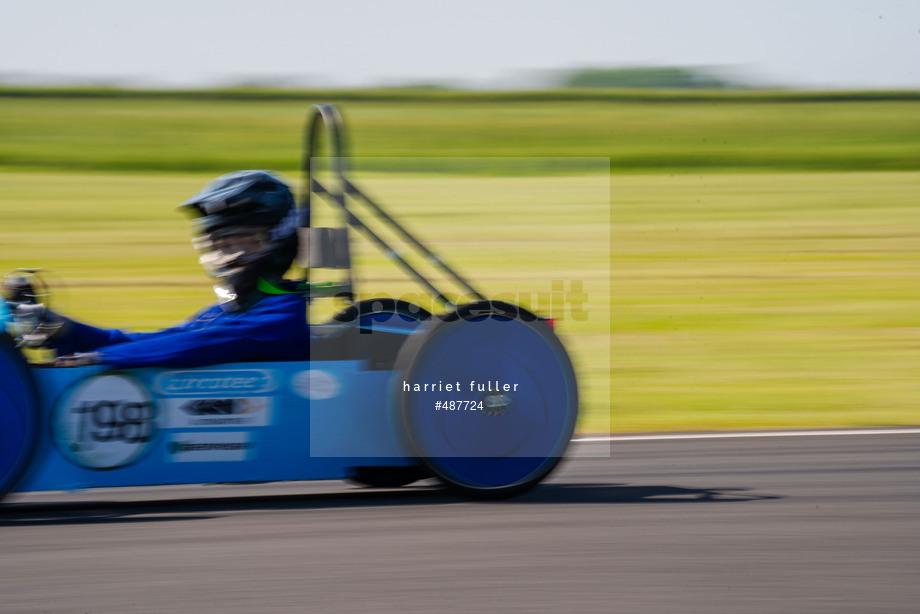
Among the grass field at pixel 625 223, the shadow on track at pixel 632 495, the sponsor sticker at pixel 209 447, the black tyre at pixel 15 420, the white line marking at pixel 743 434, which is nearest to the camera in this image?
the black tyre at pixel 15 420

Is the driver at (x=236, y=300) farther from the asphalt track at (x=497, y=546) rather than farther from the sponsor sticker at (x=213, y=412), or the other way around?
the asphalt track at (x=497, y=546)

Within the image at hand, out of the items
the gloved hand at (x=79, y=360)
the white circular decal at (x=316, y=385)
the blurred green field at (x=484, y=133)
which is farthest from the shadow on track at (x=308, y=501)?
the blurred green field at (x=484, y=133)

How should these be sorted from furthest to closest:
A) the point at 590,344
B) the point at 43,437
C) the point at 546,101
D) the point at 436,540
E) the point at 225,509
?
1. the point at 546,101
2. the point at 590,344
3. the point at 225,509
4. the point at 43,437
5. the point at 436,540

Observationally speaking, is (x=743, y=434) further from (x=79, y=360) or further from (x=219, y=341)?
(x=79, y=360)

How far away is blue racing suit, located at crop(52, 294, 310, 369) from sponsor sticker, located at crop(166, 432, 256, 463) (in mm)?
292

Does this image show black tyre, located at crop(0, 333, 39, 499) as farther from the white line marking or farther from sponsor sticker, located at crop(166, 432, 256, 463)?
the white line marking

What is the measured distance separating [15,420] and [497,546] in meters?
1.95

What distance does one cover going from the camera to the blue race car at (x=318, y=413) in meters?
4.30

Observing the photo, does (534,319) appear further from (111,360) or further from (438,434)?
(111,360)

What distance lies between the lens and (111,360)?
14.1 ft

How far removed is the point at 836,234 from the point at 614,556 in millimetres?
14163

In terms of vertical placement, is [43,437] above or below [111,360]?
below

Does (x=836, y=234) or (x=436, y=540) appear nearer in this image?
(x=436, y=540)

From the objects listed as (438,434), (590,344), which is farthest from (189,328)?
(590,344)
